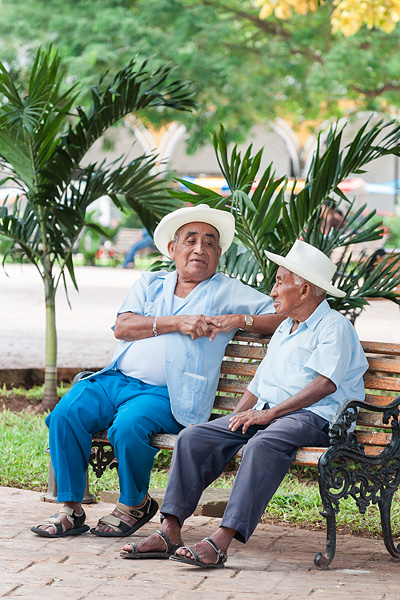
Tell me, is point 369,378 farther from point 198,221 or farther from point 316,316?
point 198,221

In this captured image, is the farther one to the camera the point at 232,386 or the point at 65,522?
the point at 232,386

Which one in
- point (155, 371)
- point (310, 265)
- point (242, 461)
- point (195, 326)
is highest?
point (310, 265)

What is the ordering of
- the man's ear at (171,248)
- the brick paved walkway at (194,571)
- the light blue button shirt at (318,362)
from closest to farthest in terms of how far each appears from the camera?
the brick paved walkway at (194,571) → the light blue button shirt at (318,362) → the man's ear at (171,248)

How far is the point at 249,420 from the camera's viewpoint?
3.86 m

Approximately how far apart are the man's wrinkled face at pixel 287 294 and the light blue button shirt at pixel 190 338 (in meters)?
0.37

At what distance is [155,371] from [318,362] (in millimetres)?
889

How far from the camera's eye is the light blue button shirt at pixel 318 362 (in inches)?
150

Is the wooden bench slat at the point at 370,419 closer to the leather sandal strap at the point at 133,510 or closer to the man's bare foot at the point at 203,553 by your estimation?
the man's bare foot at the point at 203,553

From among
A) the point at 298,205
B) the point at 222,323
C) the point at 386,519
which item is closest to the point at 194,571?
the point at 386,519

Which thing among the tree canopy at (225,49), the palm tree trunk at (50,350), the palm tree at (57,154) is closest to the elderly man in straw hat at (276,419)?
the palm tree at (57,154)

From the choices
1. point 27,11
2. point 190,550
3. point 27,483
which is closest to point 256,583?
point 190,550

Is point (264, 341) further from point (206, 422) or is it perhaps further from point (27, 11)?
point (27, 11)

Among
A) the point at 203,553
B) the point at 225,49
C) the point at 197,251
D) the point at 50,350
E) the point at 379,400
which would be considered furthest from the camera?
the point at 225,49

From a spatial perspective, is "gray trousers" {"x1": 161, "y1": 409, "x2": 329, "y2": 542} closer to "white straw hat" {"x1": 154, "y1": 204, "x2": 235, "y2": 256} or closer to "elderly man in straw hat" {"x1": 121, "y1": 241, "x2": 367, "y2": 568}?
"elderly man in straw hat" {"x1": 121, "y1": 241, "x2": 367, "y2": 568}
